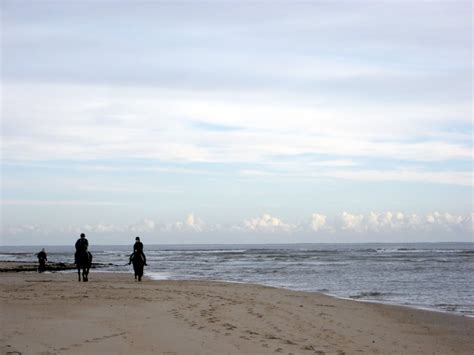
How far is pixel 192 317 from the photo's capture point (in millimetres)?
12602

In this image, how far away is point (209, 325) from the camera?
1157cm

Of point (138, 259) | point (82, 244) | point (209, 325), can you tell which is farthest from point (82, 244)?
point (209, 325)

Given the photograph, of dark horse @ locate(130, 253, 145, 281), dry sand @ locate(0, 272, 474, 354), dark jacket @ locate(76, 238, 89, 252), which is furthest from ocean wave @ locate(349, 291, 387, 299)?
dark jacket @ locate(76, 238, 89, 252)

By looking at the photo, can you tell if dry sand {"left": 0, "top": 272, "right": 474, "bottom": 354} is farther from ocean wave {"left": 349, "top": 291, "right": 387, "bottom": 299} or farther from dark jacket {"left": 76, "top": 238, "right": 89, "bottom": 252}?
dark jacket {"left": 76, "top": 238, "right": 89, "bottom": 252}

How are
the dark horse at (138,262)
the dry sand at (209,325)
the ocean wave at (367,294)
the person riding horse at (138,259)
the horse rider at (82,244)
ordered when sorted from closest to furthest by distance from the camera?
the dry sand at (209,325) < the ocean wave at (367,294) < the horse rider at (82,244) < the person riding horse at (138,259) < the dark horse at (138,262)

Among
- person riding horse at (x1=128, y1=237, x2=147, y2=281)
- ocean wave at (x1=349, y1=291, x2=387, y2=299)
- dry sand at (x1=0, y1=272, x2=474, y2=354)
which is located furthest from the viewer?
person riding horse at (x1=128, y1=237, x2=147, y2=281)

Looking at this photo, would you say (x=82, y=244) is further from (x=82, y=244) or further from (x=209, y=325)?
(x=209, y=325)

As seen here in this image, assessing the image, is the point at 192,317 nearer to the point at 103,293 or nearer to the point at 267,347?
the point at 267,347

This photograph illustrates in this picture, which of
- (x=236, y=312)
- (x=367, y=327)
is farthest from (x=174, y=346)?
(x=367, y=327)

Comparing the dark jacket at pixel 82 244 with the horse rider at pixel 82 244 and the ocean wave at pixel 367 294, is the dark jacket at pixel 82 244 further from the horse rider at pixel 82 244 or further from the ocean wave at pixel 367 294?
the ocean wave at pixel 367 294

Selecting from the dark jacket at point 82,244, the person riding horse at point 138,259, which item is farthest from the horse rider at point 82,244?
the person riding horse at point 138,259

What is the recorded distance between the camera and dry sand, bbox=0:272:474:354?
9570mm

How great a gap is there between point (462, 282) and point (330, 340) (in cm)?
2167

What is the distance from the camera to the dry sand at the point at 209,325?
9.57 m
